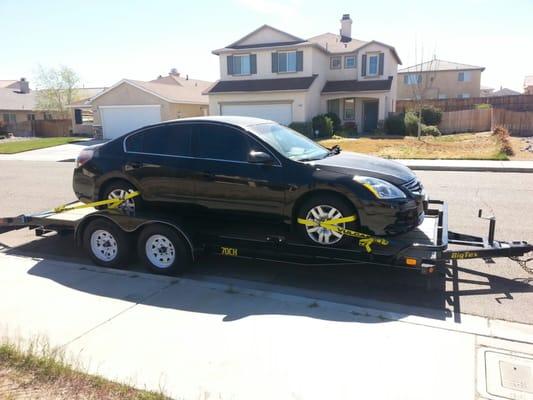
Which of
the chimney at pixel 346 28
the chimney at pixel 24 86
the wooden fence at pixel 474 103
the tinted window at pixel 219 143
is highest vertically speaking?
the chimney at pixel 346 28

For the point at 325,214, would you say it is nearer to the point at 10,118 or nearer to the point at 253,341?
the point at 253,341

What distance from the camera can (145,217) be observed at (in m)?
5.68

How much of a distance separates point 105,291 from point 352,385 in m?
3.11

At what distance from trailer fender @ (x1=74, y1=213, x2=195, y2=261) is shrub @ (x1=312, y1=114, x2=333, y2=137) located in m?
24.4

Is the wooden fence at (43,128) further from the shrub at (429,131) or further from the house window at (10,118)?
the shrub at (429,131)

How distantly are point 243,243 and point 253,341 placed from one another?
1.56m

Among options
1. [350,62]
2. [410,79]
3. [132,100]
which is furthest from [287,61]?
[410,79]

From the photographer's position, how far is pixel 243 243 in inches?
211

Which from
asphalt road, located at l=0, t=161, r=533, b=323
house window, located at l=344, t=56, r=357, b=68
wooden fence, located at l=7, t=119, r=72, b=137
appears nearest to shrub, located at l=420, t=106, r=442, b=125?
house window, located at l=344, t=56, r=357, b=68

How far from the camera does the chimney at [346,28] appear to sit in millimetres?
35125

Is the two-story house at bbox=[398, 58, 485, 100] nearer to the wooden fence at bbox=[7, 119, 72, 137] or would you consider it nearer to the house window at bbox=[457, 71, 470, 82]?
the house window at bbox=[457, 71, 470, 82]

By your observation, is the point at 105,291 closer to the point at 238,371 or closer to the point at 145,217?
the point at 145,217

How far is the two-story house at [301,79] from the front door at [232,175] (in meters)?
23.8

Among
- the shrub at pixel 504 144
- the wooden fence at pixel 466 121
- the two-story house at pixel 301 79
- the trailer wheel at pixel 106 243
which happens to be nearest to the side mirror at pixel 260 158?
the trailer wheel at pixel 106 243
